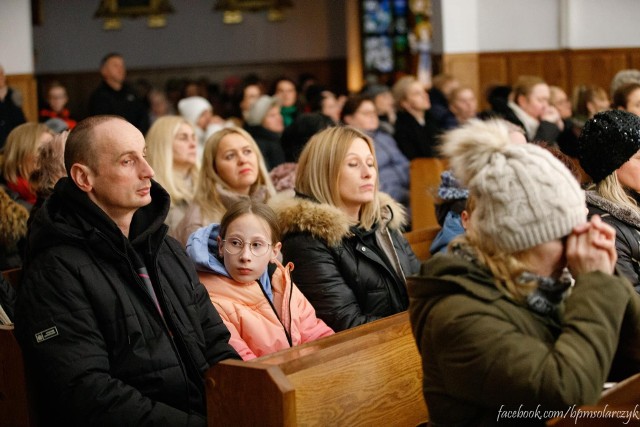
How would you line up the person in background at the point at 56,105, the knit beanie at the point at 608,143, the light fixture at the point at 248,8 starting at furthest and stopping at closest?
the light fixture at the point at 248,8 → the person in background at the point at 56,105 → the knit beanie at the point at 608,143

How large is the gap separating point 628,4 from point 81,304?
10662 millimetres

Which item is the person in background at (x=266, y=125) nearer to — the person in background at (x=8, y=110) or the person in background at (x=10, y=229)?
the person in background at (x=8, y=110)

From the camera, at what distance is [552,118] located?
847 centimetres

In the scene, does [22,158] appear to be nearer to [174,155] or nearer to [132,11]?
[174,155]

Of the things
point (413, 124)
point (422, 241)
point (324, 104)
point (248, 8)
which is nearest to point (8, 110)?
point (324, 104)

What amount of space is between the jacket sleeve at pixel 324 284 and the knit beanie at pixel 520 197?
1523mm

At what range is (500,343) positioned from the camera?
2199mm

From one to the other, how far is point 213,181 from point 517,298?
3.03 metres

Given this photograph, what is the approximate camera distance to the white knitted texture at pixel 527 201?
2.30 metres

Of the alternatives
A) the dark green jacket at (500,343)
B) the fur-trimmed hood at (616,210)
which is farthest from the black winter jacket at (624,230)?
the dark green jacket at (500,343)

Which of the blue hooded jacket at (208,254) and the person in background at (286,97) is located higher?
the person in background at (286,97)

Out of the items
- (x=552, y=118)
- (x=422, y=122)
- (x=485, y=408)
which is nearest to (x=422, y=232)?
(x=485, y=408)

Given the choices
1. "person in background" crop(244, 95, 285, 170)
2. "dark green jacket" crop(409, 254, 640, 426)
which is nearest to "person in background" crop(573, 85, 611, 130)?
"person in background" crop(244, 95, 285, 170)

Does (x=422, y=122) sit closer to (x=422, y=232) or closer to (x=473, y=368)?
(x=422, y=232)
